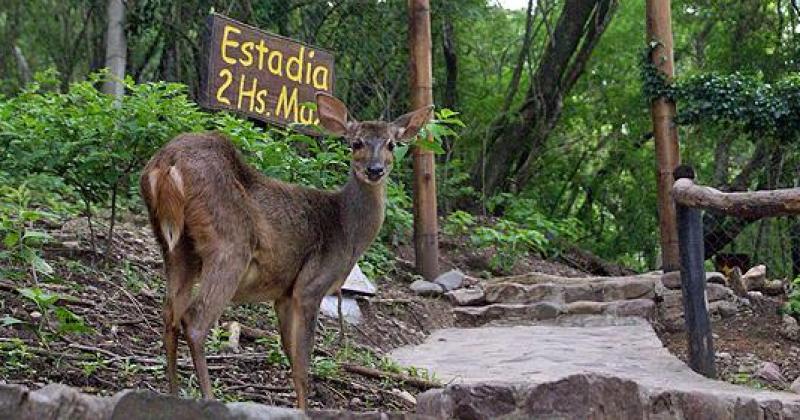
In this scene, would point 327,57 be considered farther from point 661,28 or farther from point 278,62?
point 661,28

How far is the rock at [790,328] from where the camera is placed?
794cm

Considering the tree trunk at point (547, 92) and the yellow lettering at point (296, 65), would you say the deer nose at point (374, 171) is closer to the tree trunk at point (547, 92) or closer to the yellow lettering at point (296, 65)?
the yellow lettering at point (296, 65)

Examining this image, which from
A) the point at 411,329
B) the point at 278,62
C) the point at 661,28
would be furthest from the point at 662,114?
the point at 278,62

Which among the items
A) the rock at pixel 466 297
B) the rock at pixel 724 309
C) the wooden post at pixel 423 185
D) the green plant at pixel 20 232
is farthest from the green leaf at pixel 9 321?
the rock at pixel 724 309

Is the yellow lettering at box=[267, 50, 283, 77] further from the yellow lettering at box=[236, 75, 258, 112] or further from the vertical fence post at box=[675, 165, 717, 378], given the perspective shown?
the vertical fence post at box=[675, 165, 717, 378]

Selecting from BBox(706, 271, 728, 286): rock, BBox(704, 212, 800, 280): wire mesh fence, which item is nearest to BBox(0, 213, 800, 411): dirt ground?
BBox(706, 271, 728, 286): rock

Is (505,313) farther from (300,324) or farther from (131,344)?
(300,324)

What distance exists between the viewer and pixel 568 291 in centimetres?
991

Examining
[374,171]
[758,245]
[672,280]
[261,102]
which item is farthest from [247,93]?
[758,245]

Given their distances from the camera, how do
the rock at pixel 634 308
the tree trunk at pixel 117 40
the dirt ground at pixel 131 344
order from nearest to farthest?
1. the dirt ground at pixel 131 344
2. the rock at pixel 634 308
3. the tree trunk at pixel 117 40

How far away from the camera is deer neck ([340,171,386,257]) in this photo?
5.09 meters

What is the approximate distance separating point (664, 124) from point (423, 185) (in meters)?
2.50

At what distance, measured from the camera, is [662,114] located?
10.6 m

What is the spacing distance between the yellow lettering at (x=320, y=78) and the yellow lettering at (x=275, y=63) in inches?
13.8
